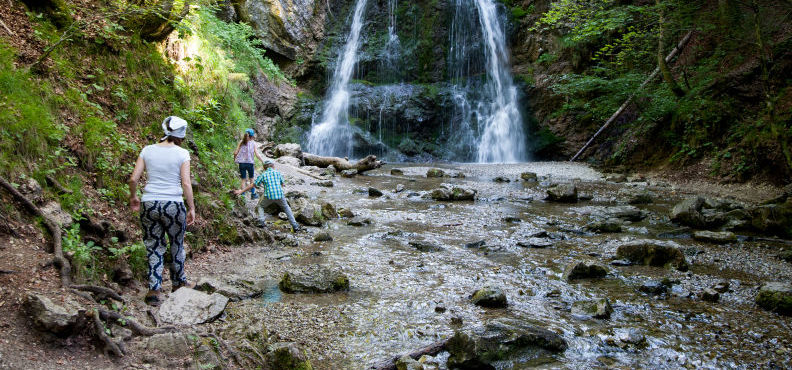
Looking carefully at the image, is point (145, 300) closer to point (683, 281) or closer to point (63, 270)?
point (63, 270)

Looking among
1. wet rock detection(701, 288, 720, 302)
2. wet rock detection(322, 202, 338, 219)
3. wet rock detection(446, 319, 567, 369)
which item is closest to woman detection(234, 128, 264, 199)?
wet rock detection(322, 202, 338, 219)

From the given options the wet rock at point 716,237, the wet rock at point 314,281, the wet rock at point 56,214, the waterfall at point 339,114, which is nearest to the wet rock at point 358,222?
the wet rock at point 314,281

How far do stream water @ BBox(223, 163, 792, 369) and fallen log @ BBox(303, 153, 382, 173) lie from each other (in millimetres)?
8381

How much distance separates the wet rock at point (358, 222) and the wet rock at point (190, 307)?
14.6 ft

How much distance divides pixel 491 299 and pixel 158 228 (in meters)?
3.38

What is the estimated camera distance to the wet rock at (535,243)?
713cm

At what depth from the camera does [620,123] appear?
68.8 ft

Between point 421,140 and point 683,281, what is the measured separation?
66.1 ft

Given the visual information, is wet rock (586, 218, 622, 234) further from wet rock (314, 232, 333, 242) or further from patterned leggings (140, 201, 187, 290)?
patterned leggings (140, 201, 187, 290)

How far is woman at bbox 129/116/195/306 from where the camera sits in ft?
12.4

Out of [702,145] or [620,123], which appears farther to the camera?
[620,123]

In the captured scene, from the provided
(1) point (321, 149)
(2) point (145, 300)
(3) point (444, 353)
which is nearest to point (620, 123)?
(1) point (321, 149)

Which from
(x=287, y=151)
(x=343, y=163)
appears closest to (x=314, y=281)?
(x=343, y=163)

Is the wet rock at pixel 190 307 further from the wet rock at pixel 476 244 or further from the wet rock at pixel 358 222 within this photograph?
the wet rock at pixel 358 222
